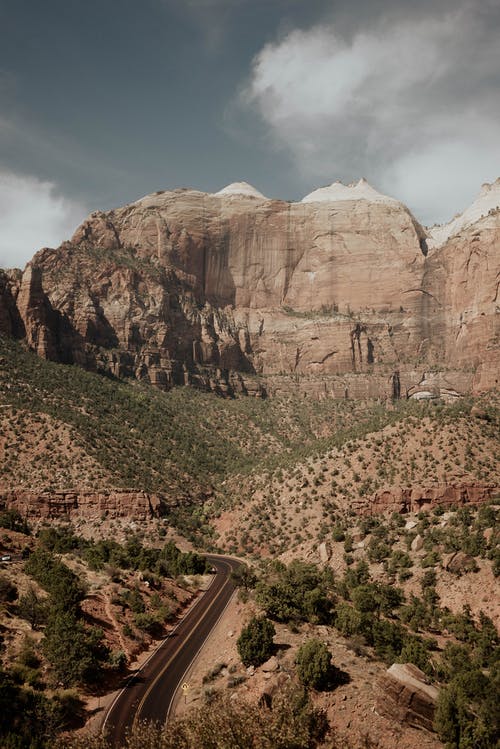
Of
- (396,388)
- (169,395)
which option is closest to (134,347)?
(169,395)

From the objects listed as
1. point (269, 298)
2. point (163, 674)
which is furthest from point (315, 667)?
point (269, 298)

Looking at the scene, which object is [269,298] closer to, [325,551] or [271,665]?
[325,551]

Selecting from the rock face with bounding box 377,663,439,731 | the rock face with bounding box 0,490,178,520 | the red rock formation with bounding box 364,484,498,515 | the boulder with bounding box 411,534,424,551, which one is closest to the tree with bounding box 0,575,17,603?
the rock face with bounding box 377,663,439,731

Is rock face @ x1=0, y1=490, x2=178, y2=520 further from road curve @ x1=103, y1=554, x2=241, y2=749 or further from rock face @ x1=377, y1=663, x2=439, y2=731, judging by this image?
rock face @ x1=377, y1=663, x2=439, y2=731

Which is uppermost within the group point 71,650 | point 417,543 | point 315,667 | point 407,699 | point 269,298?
point 269,298

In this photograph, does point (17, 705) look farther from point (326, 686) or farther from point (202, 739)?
point (326, 686)
